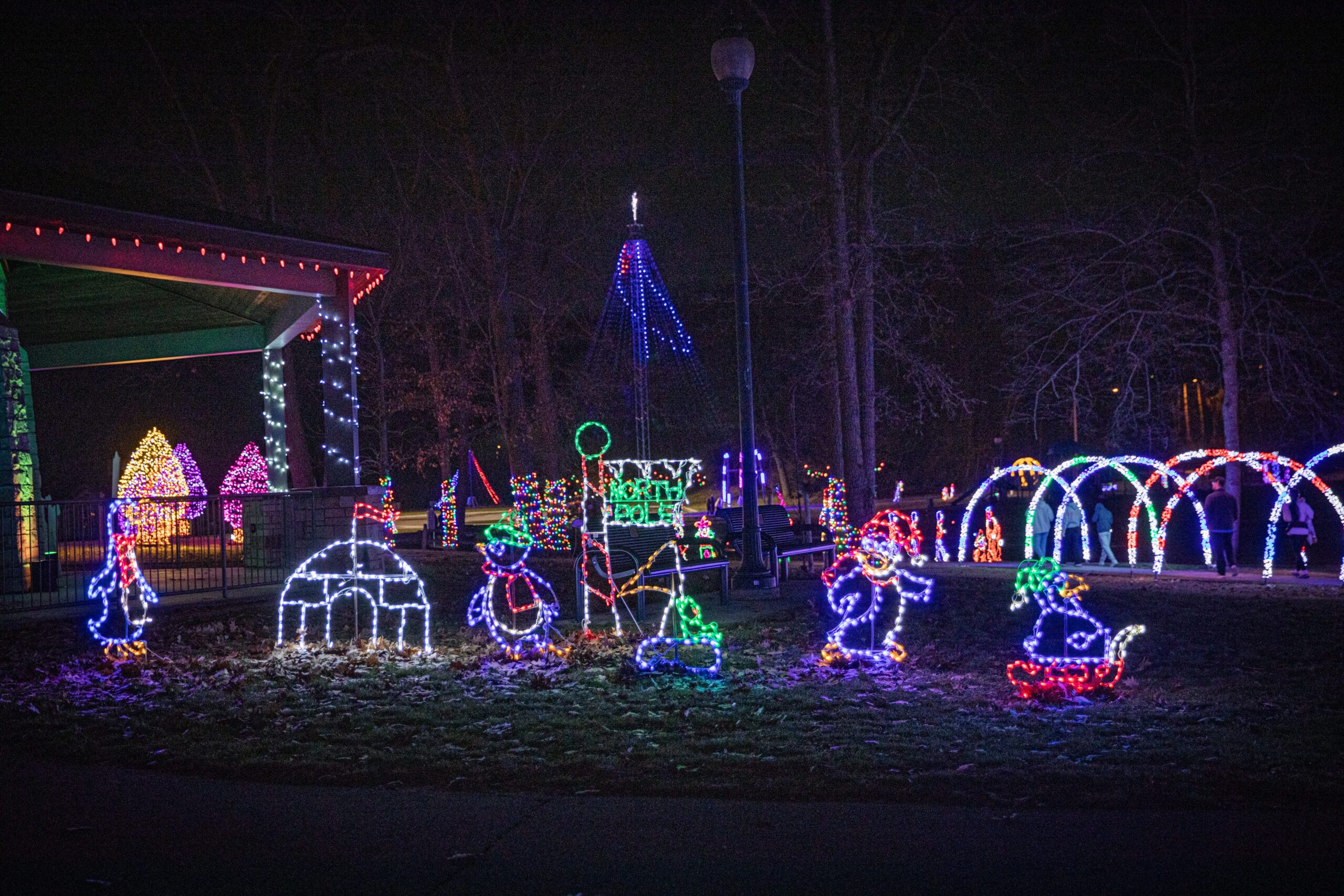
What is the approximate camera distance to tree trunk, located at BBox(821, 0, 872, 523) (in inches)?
701

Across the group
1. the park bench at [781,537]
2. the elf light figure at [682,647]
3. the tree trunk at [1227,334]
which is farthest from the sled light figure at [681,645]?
the tree trunk at [1227,334]

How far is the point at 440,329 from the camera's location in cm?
3388

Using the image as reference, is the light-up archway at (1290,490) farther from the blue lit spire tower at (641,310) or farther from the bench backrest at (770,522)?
the blue lit spire tower at (641,310)

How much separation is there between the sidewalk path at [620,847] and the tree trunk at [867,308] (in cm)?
1391

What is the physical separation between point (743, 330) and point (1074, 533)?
13359 mm

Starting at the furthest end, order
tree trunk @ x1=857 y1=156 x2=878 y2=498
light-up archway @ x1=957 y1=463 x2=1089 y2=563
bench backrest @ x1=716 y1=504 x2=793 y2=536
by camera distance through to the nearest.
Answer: tree trunk @ x1=857 y1=156 x2=878 y2=498
light-up archway @ x1=957 y1=463 x2=1089 y2=563
bench backrest @ x1=716 y1=504 x2=793 y2=536

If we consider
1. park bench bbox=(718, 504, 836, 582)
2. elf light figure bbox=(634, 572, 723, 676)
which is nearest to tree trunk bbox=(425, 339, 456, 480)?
park bench bbox=(718, 504, 836, 582)

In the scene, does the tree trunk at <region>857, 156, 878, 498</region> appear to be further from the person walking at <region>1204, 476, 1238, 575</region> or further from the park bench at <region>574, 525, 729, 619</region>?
the park bench at <region>574, 525, 729, 619</region>

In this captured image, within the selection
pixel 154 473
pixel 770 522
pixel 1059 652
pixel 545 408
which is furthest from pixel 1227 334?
pixel 154 473

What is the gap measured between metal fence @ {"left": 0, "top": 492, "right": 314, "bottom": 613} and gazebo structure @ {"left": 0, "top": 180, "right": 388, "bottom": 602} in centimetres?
24

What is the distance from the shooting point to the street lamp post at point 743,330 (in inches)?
429

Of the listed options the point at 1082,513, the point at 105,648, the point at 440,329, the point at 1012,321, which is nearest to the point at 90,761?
the point at 105,648

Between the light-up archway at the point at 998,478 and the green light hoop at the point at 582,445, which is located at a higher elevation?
the green light hoop at the point at 582,445

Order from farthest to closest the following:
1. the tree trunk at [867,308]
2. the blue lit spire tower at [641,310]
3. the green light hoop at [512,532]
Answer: the blue lit spire tower at [641,310], the tree trunk at [867,308], the green light hoop at [512,532]
